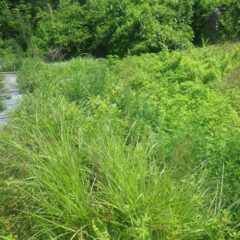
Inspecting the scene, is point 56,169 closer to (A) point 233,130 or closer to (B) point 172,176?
(B) point 172,176

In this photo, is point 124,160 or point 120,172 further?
point 124,160

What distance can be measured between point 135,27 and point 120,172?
313 inches

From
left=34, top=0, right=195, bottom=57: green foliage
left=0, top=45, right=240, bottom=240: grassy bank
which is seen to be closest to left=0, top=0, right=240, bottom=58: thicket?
left=34, top=0, right=195, bottom=57: green foliage

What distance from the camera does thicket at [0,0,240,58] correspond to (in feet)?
33.8

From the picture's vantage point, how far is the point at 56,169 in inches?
123

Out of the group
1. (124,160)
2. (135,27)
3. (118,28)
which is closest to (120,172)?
(124,160)

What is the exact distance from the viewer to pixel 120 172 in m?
3.00

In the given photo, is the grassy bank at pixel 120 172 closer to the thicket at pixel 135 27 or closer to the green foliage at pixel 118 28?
the green foliage at pixel 118 28

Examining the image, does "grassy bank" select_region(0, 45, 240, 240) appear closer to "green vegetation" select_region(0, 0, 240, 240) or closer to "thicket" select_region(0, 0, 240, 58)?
"green vegetation" select_region(0, 0, 240, 240)

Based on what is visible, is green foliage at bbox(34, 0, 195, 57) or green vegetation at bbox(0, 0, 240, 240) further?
green foliage at bbox(34, 0, 195, 57)

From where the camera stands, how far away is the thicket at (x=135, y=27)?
1030 cm

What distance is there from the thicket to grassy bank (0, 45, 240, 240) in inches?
220

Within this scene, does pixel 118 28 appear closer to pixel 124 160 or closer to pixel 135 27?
pixel 135 27

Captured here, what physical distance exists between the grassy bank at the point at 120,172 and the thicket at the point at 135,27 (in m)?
5.59
